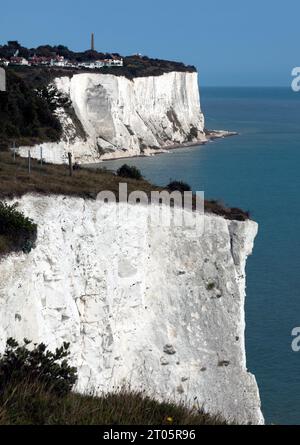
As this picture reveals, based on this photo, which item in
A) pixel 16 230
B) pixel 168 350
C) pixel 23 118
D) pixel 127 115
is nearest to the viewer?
pixel 16 230

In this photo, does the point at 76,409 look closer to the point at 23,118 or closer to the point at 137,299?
the point at 137,299

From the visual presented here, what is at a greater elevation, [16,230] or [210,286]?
[16,230]

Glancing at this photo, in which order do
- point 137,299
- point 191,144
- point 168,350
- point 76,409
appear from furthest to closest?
1. point 191,144
2. point 168,350
3. point 137,299
4. point 76,409

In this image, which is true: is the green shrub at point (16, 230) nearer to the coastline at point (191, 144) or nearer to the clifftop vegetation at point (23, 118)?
the clifftop vegetation at point (23, 118)

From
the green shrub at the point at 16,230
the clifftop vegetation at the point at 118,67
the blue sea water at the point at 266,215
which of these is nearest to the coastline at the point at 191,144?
the blue sea water at the point at 266,215

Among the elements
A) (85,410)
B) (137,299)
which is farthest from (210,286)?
(85,410)
